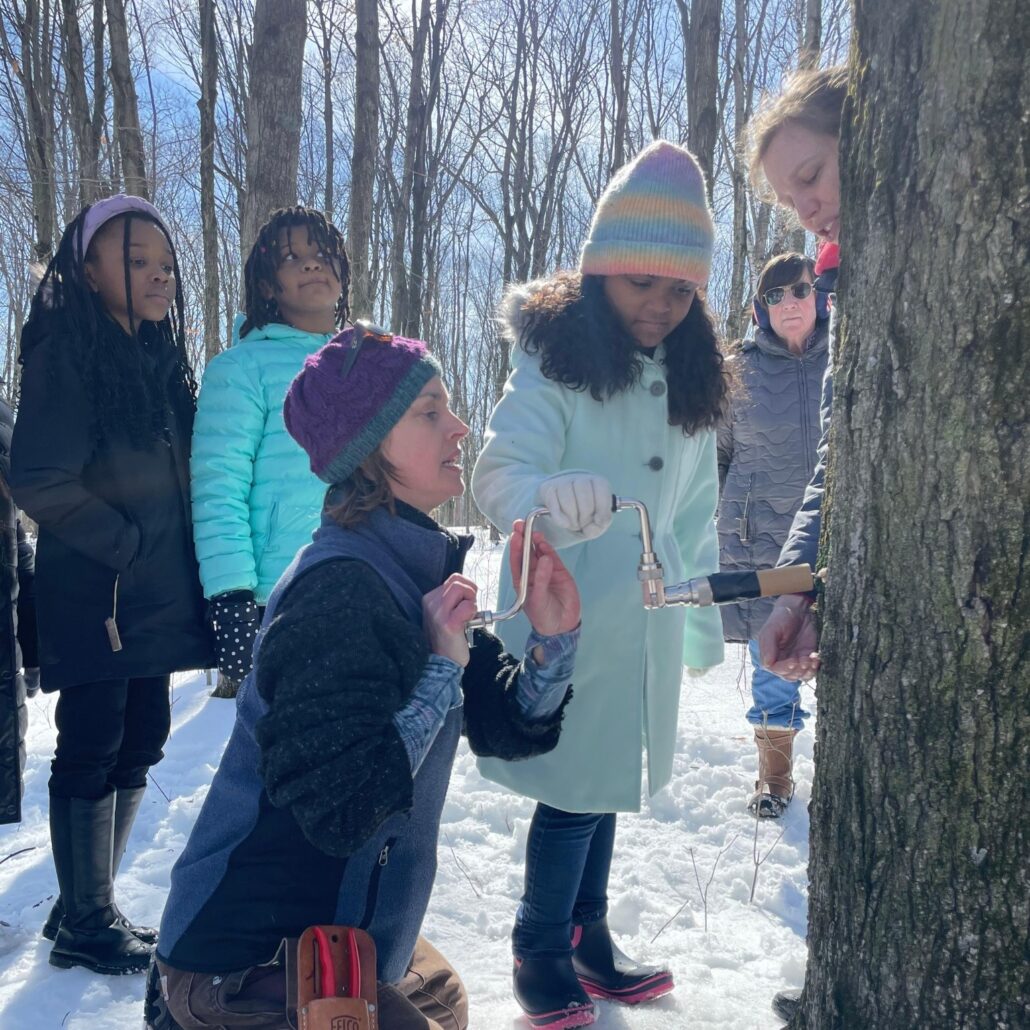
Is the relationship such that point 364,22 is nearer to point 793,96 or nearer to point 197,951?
point 793,96

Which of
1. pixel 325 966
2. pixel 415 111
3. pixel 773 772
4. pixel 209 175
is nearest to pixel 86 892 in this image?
pixel 325 966

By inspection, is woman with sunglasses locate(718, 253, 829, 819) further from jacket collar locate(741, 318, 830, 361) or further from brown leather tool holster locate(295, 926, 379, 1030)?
brown leather tool holster locate(295, 926, 379, 1030)

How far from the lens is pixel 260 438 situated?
2533 millimetres

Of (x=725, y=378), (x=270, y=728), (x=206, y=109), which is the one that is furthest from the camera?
(x=206, y=109)

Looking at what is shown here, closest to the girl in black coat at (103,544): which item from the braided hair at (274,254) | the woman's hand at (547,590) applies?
the braided hair at (274,254)

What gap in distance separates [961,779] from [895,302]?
0.63 m

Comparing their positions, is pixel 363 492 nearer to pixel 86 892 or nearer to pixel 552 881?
pixel 552 881

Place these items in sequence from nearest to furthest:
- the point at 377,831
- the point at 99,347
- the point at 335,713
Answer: the point at 335,713 < the point at 377,831 < the point at 99,347

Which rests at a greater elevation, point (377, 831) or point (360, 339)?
point (360, 339)

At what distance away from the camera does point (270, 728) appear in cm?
130

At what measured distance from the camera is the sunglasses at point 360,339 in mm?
1605

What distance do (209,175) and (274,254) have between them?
4.95 metres

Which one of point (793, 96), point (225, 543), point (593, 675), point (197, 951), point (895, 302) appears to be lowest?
point (197, 951)

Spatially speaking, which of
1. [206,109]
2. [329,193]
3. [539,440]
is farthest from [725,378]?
[329,193]
